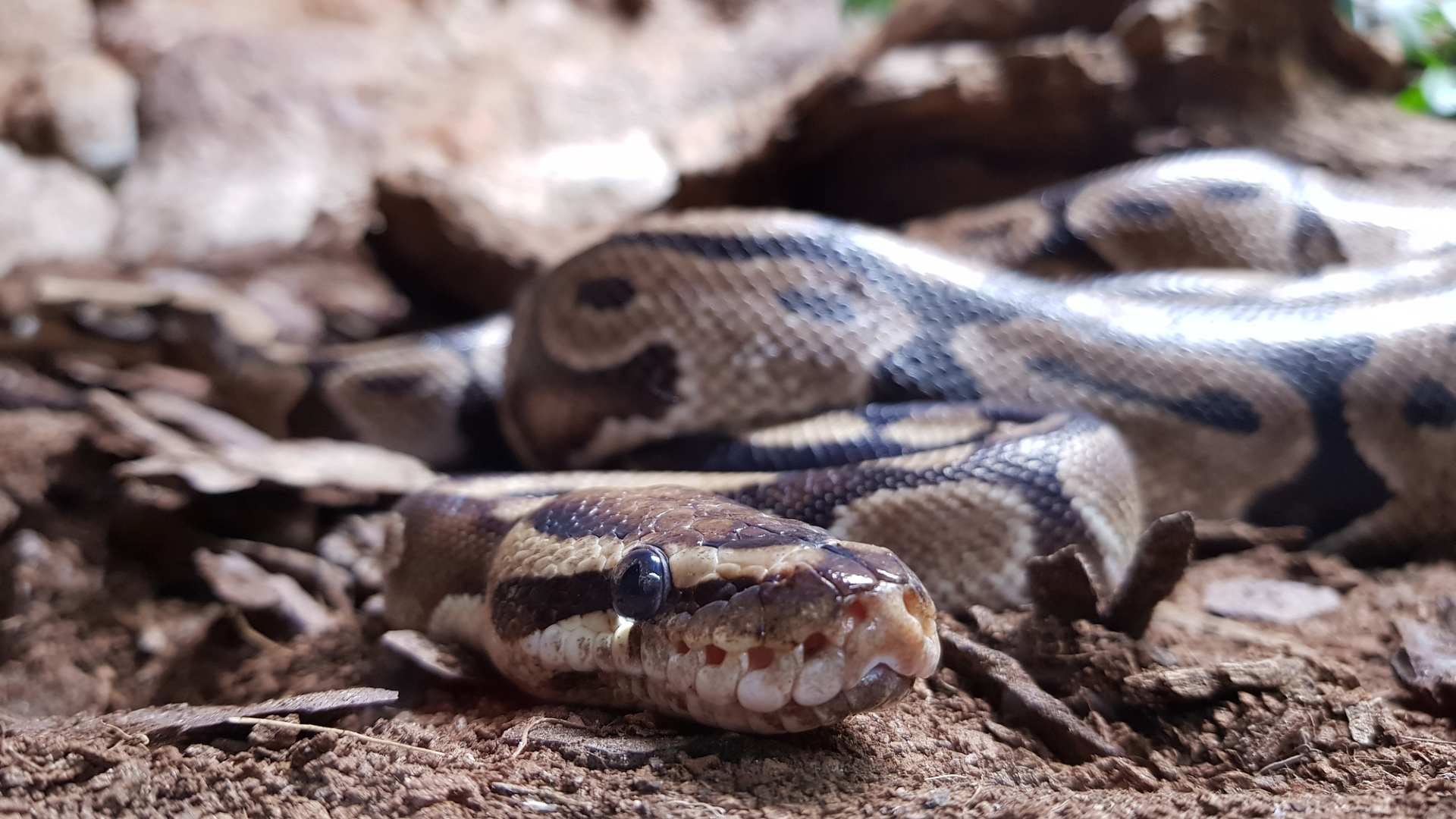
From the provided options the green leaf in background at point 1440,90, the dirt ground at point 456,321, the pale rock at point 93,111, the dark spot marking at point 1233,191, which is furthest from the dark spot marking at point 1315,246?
the pale rock at point 93,111

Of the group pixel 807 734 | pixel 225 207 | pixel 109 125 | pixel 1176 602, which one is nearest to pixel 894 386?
pixel 1176 602

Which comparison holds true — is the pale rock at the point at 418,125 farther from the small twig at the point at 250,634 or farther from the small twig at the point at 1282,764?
the small twig at the point at 1282,764

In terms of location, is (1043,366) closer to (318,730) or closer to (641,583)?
(641,583)

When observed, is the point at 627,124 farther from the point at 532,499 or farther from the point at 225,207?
the point at 532,499

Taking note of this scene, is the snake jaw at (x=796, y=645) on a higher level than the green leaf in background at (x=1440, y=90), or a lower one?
lower

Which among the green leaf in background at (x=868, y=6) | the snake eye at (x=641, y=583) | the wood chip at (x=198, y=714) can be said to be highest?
the green leaf in background at (x=868, y=6)

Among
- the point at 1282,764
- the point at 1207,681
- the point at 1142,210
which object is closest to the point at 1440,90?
the point at 1142,210

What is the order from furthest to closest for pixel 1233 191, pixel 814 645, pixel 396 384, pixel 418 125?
pixel 418 125
pixel 396 384
pixel 1233 191
pixel 814 645
